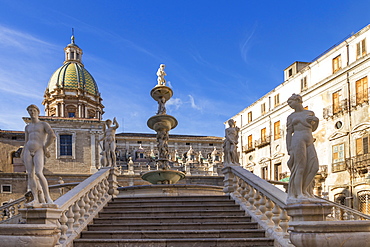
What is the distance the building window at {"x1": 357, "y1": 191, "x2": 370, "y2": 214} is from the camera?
25562 mm

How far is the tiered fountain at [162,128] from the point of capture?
1379 cm

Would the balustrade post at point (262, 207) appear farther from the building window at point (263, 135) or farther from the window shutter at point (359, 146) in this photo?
the building window at point (263, 135)

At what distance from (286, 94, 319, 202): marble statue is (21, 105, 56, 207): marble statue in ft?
13.7

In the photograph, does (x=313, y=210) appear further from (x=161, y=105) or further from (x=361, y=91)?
(x=361, y=91)

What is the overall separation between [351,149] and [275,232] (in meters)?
23.0

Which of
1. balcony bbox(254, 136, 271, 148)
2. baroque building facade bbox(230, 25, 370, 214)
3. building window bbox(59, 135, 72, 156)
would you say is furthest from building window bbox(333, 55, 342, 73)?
building window bbox(59, 135, 72, 156)

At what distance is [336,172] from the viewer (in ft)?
95.0

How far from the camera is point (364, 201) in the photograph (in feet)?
85.4

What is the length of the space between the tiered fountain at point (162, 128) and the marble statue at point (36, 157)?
6895 millimetres

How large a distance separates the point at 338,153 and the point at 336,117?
2.79 metres

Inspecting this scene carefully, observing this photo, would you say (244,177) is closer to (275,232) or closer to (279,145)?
(275,232)

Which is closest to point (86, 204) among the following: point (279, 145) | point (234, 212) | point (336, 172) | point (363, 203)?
point (234, 212)

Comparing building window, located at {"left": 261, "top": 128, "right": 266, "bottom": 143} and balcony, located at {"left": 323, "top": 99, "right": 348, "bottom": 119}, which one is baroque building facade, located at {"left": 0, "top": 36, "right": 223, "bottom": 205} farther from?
balcony, located at {"left": 323, "top": 99, "right": 348, "bottom": 119}

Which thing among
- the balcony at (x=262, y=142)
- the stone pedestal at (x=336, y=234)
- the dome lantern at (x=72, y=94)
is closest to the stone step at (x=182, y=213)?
the stone pedestal at (x=336, y=234)
